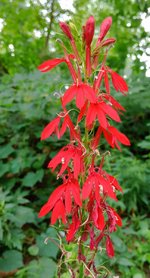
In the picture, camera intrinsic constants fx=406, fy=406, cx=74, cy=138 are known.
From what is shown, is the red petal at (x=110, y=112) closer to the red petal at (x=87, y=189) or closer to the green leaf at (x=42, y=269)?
the red petal at (x=87, y=189)

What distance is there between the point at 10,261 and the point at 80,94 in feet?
5.31

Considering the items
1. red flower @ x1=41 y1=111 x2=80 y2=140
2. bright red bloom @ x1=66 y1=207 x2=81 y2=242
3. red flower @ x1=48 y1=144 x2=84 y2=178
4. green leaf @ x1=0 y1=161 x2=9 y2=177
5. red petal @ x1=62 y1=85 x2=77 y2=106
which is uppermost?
red petal @ x1=62 y1=85 x2=77 y2=106

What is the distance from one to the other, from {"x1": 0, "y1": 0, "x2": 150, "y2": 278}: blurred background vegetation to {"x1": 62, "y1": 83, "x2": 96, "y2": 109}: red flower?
58 centimetres

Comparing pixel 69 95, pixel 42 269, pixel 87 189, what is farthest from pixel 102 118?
pixel 42 269

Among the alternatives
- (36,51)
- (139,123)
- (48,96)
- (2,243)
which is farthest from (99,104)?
(36,51)

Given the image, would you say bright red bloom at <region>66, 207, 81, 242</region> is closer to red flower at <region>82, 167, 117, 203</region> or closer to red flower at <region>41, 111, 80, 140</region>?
red flower at <region>82, 167, 117, 203</region>

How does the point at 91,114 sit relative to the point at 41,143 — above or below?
above

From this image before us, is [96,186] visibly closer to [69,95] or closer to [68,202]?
[68,202]

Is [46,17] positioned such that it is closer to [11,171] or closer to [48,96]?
[48,96]

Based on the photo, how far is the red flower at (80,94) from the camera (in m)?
1.16

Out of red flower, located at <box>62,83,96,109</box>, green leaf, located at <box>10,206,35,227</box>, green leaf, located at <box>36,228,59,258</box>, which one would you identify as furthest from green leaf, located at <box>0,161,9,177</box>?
red flower, located at <box>62,83,96,109</box>

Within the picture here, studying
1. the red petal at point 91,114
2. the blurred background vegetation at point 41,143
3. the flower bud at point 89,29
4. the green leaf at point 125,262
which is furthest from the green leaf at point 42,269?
the flower bud at point 89,29

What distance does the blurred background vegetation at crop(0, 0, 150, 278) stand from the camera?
8.27 feet

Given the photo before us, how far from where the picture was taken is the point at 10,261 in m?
2.47
